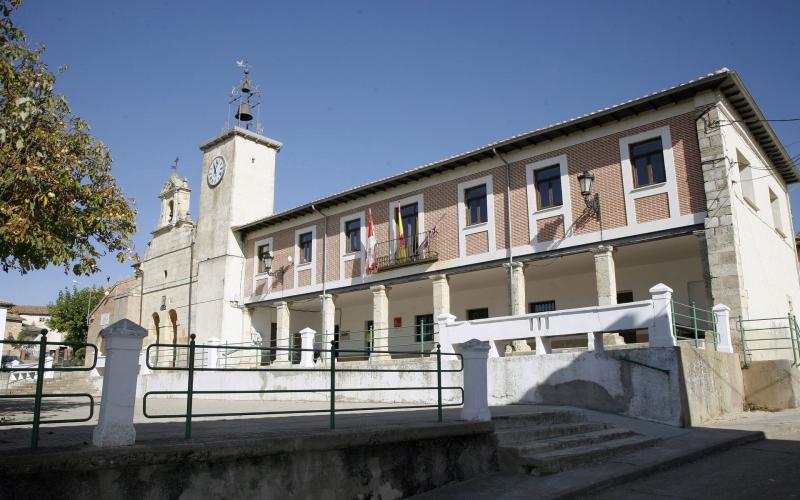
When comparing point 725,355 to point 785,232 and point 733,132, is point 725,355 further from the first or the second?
point 785,232

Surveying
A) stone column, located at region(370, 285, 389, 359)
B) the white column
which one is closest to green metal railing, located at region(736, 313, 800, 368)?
the white column

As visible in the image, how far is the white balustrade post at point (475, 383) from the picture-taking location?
346 inches

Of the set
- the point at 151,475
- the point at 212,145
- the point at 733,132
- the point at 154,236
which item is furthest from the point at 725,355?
the point at 154,236

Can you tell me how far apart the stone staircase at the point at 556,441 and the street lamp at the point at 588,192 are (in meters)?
7.49

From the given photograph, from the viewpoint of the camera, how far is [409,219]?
21797 mm

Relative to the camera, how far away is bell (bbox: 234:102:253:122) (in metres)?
29.4

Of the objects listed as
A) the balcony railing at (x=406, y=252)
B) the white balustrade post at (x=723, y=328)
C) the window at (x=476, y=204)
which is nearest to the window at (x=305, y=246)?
the balcony railing at (x=406, y=252)

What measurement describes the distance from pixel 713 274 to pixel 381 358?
10.3 metres

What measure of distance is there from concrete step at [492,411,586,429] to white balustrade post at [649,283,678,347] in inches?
85.0

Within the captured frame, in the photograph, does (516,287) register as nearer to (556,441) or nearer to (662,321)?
(662,321)

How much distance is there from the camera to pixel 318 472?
6680 millimetres

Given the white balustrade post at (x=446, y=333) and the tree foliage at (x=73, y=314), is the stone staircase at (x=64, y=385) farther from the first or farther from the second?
the tree foliage at (x=73, y=314)

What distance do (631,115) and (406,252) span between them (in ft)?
27.2

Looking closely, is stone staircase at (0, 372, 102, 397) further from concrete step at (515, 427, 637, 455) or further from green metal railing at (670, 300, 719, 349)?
green metal railing at (670, 300, 719, 349)
